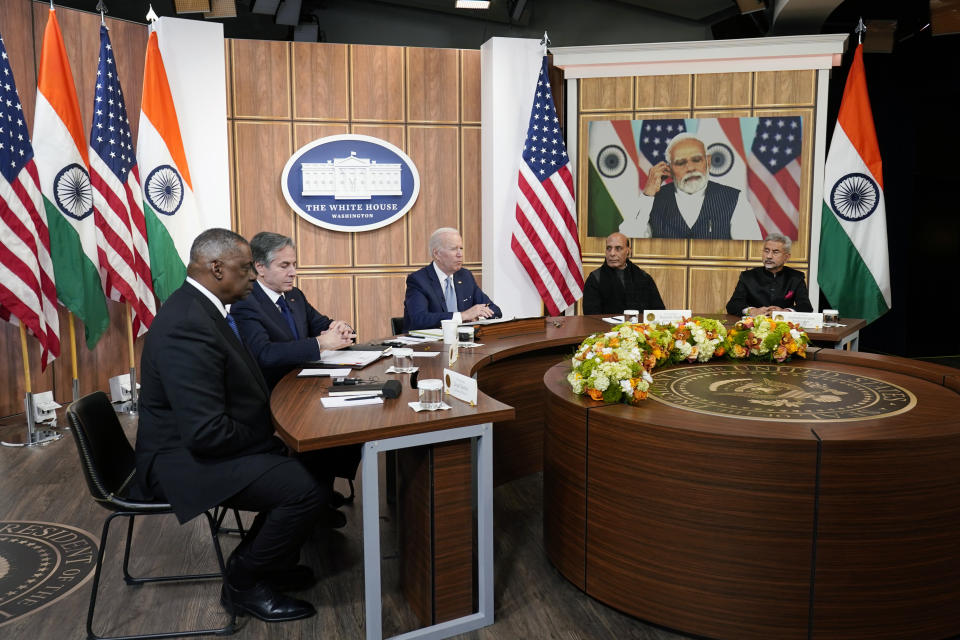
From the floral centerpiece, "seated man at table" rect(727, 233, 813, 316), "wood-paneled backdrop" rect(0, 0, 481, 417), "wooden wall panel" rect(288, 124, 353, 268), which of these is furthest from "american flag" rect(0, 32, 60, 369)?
"seated man at table" rect(727, 233, 813, 316)

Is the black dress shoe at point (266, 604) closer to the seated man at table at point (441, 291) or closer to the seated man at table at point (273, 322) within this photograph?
the seated man at table at point (273, 322)

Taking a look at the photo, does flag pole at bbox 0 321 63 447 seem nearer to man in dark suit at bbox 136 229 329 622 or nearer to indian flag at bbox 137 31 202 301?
indian flag at bbox 137 31 202 301

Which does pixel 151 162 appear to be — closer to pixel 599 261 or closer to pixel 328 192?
pixel 328 192

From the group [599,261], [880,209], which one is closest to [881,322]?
[880,209]

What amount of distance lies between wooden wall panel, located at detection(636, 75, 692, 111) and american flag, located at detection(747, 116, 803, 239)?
69cm

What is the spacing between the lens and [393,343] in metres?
3.93

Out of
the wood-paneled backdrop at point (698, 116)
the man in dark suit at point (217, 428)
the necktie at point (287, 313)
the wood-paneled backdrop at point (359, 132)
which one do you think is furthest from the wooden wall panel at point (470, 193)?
the man in dark suit at point (217, 428)

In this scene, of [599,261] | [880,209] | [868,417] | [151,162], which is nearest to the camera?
[868,417]

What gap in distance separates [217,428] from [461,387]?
83cm

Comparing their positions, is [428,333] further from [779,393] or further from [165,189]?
[165,189]

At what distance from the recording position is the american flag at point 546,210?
20.4 feet

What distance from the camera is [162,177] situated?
18.2ft

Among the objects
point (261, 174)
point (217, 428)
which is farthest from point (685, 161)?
point (217, 428)

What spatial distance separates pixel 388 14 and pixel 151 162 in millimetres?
3957
